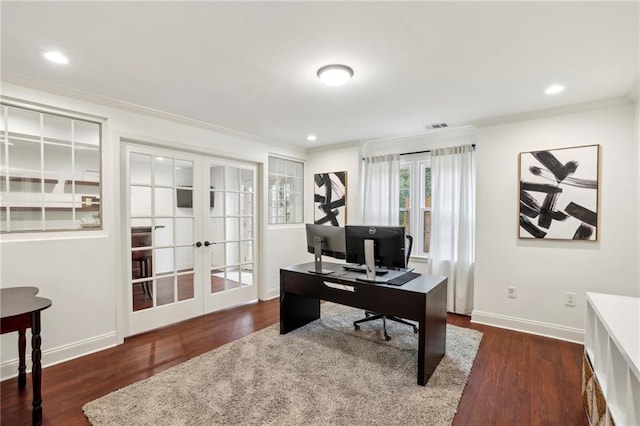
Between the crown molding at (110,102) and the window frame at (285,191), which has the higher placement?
the crown molding at (110,102)

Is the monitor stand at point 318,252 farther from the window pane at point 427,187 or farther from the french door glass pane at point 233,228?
the window pane at point 427,187

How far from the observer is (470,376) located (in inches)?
94.0

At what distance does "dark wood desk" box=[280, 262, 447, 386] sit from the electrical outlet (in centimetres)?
142

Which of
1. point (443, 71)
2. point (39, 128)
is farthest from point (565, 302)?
point (39, 128)

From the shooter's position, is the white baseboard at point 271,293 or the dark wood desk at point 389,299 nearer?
the dark wood desk at point 389,299

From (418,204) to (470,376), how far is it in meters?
2.37

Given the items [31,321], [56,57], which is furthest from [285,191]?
[31,321]

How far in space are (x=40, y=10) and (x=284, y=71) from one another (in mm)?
1426

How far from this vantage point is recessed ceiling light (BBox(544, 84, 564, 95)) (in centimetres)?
253

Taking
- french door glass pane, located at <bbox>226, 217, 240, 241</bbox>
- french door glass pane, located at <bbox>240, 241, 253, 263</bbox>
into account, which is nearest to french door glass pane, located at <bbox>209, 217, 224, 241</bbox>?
french door glass pane, located at <bbox>226, 217, 240, 241</bbox>

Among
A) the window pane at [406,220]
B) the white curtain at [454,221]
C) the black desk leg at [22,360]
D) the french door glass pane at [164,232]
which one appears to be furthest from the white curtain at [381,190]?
A: the black desk leg at [22,360]

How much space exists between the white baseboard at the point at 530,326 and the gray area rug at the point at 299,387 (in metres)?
0.53

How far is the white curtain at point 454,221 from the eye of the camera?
375cm

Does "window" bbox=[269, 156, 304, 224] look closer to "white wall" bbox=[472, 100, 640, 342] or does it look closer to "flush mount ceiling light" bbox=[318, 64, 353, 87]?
"flush mount ceiling light" bbox=[318, 64, 353, 87]
